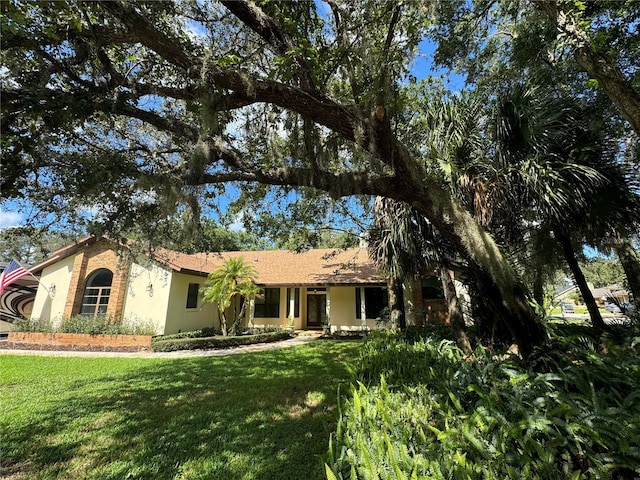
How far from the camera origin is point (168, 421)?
4305 millimetres

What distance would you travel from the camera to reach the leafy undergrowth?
1.49 meters

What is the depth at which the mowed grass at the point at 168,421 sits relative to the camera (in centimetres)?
316

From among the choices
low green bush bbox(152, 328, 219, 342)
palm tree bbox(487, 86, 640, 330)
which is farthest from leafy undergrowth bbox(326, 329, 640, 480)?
low green bush bbox(152, 328, 219, 342)

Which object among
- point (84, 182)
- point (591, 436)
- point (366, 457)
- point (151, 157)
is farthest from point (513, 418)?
point (151, 157)

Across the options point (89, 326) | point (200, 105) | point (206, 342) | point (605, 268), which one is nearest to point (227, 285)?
point (206, 342)

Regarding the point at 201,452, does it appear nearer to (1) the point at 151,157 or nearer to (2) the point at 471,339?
(1) the point at 151,157

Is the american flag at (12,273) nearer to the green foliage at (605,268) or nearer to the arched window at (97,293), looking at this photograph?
the arched window at (97,293)

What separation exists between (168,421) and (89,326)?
32.7ft

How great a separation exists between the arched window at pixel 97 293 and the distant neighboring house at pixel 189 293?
0.03 metres

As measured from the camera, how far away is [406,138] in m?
7.70

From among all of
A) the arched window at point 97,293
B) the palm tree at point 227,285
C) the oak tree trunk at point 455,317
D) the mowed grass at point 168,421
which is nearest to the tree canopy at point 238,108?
the oak tree trunk at point 455,317

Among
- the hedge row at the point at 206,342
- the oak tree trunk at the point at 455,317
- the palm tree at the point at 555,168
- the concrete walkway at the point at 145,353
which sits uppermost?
the palm tree at the point at 555,168

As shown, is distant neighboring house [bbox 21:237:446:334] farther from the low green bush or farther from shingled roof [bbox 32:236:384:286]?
the low green bush

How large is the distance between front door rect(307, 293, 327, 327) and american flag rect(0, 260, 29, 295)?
12.5 m
